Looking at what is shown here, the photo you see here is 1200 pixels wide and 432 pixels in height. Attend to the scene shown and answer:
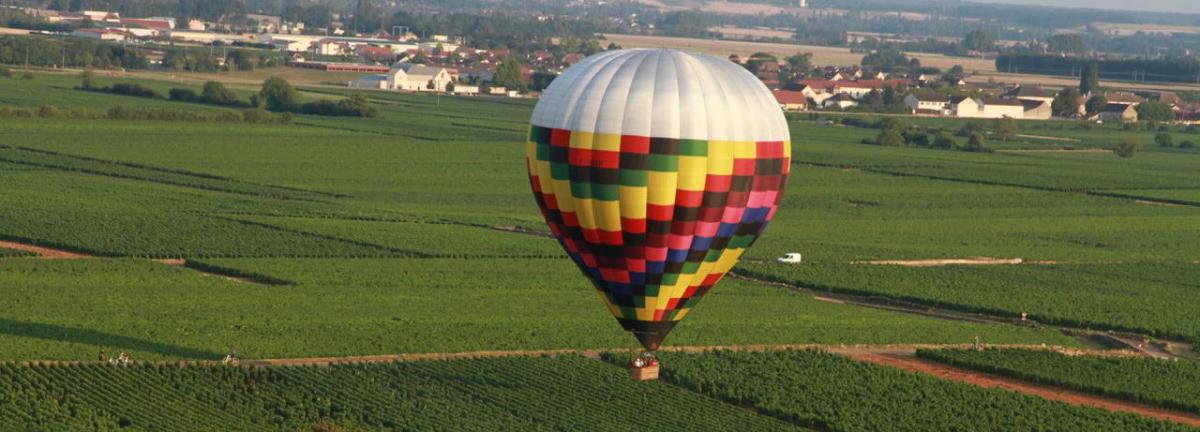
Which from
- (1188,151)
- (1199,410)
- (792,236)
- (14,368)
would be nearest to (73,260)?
(14,368)

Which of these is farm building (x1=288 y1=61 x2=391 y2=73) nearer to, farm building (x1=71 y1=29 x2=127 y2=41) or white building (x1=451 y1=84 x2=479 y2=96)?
white building (x1=451 y1=84 x2=479 y2=96)

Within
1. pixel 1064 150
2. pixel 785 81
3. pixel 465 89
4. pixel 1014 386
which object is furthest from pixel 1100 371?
pixel 785 81

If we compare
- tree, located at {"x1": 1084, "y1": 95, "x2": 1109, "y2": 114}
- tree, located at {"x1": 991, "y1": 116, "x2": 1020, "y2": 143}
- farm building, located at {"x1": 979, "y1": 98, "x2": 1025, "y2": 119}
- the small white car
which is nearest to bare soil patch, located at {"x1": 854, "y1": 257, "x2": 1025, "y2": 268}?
the small white car

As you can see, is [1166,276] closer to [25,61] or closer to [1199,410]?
[1199,410]

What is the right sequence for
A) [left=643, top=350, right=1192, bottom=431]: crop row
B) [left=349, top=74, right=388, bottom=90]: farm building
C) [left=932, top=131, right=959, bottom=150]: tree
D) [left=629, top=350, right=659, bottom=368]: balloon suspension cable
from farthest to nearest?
[left=349, top=74, right=388, bottom=90]: farm building, [left=932, top=131, right=959, bottom=150]: tree, [left=643, top=350, right=1192, bottom=431]: crop row, [left=629, top=350, right=659, bottom=368]: balloon suspension cable

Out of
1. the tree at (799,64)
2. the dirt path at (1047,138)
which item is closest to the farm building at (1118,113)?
the dirt path at (1047,138)

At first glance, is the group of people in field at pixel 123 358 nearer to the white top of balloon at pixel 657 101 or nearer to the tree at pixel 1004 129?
the white top of balloon at pixel 657 101
